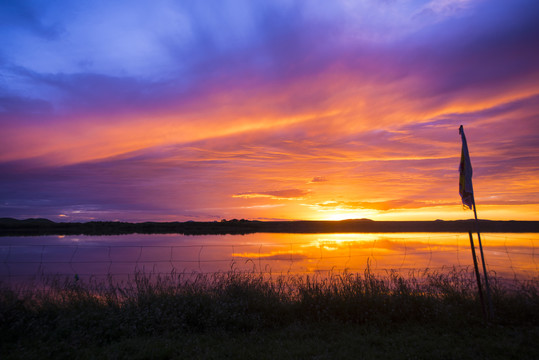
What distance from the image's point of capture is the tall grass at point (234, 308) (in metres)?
6.82

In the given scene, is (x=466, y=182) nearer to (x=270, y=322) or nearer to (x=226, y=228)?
(x=270, y=322)

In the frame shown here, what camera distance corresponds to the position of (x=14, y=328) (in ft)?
22.1

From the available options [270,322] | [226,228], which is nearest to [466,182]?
[270,322]

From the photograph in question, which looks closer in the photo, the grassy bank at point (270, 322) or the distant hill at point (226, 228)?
the grassy bank at point (270, 322)

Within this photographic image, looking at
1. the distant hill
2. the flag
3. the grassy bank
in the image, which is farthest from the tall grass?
the distant hill

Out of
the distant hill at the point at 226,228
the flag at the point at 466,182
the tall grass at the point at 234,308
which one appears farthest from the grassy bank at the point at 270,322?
the distant hill at the point at 226,228

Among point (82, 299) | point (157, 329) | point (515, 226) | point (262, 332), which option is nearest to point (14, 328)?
point (82, 299)

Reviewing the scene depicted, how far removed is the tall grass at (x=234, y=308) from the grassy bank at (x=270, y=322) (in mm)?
22

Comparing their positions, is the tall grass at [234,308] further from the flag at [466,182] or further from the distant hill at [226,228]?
the distant hill at [226,228]

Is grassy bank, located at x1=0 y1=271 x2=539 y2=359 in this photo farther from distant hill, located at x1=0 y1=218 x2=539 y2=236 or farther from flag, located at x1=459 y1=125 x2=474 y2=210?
distant hill, located at x1=0 y1=218 x2=539 y2=236

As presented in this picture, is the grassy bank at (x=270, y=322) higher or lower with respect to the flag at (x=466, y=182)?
lower

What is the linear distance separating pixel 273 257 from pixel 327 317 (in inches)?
462

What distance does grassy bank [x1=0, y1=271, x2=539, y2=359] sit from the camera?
596 centimetres

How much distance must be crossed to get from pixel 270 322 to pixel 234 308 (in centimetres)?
86
